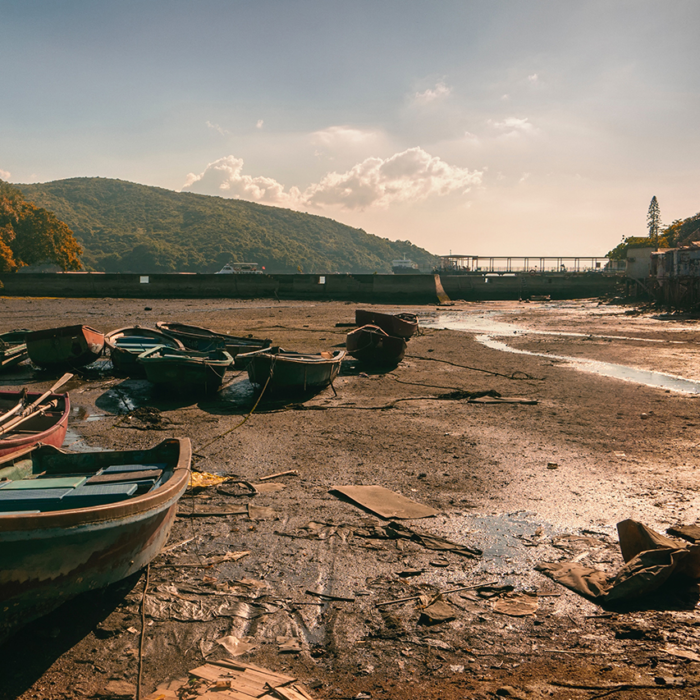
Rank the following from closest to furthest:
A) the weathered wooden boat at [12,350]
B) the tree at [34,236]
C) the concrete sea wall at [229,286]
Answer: the weathered wooden boat at [12,350]
the concrete sea wall at [229,286]
the tree at [34,236]

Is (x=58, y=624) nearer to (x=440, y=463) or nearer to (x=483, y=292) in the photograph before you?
(x=440, y=463)

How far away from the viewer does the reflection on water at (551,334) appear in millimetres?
14187

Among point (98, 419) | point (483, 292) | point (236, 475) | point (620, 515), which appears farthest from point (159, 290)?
point (620, 515)

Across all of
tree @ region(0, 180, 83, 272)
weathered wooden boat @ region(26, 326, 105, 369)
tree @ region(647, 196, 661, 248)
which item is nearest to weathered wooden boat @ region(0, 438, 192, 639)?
weathered wooden boat @ region(26, 326, 105, 369)

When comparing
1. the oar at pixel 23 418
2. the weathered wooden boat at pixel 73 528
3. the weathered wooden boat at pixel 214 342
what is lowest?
the weathered wooden boat at pixel 73 528

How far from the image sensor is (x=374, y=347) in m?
16.0

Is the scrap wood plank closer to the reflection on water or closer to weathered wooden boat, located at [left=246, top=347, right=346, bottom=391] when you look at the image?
weathered wooden boat, located at [left=246, top=347, right=346, bottom=391]

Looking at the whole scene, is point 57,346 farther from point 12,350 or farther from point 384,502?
point 384,502

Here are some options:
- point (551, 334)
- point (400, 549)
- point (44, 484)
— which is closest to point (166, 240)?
point (551, 334)

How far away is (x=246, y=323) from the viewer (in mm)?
27109

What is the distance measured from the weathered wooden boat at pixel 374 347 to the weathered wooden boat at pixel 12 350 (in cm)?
884

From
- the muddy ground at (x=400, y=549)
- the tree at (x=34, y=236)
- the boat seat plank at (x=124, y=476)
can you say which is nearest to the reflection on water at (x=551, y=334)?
the muddy ground at (x=400, y=549)

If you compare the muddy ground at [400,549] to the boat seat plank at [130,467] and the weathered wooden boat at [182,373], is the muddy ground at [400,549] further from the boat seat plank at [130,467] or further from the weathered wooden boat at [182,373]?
the boat seat plank at [130,467]

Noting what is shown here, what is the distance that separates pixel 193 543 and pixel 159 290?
40.6m
